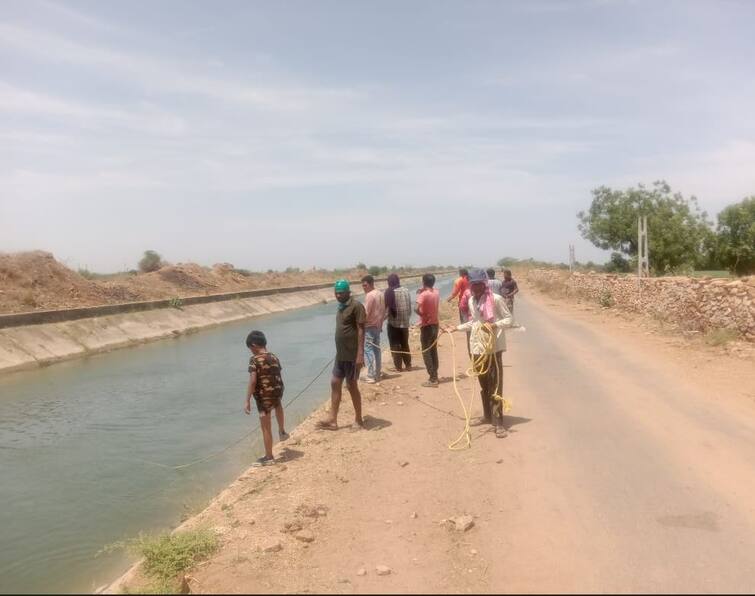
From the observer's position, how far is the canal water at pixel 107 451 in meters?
5.28

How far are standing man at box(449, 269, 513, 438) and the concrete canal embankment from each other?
44.8 ft

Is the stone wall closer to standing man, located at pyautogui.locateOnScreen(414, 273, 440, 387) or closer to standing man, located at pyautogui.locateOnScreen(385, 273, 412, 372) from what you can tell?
standing man, located at pyautogui.locateOnScreen(414, 273, 440, 387)

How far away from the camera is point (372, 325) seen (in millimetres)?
9758

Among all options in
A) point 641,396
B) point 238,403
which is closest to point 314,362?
point 238,403

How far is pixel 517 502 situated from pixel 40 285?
25.6m

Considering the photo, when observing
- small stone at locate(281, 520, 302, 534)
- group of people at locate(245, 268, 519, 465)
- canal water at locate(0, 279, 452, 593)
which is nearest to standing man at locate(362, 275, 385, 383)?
canal water at locate(0, 279, 452, 593)

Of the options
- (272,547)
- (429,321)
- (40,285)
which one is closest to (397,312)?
(429,321)

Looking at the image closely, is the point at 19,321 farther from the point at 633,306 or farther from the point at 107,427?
the point at 633,306

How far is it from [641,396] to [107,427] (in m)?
8.27

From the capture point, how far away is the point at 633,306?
2117 cm

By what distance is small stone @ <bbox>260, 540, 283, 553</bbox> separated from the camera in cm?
434

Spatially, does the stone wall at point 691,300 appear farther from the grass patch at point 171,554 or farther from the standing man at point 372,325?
the grass patch at point 171,554

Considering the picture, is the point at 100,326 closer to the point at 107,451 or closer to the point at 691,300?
the point at 107,451

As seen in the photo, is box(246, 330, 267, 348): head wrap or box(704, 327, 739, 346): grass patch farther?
box(704, 327, 739, 346): grass patch
